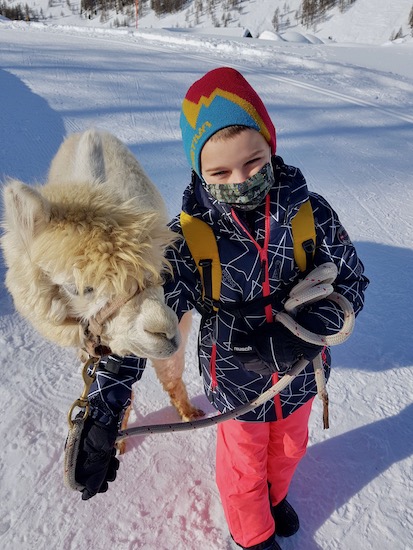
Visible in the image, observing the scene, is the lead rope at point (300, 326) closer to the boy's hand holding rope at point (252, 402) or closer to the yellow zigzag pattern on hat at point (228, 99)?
the boy's hand holding rope at point (252, 402)

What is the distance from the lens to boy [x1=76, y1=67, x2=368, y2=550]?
51.5 inches

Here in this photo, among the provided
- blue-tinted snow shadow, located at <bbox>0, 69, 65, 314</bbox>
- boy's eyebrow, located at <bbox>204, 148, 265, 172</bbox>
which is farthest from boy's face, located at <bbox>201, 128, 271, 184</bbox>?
blue-tinted snow shadow, located at <bbox>0, 69, 65, 314</bbox>

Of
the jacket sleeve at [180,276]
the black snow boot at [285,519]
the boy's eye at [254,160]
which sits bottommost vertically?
the black snow boot at [285,519]

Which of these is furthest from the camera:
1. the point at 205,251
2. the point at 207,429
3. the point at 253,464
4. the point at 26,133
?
the point at 26,133

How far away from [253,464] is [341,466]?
61 centimetres

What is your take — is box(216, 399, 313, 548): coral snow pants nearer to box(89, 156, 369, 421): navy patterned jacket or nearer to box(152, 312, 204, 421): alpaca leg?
box(89, 156, 369, 421): navy patterned jacket

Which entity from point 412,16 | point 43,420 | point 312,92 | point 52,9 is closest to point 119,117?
point 312,92

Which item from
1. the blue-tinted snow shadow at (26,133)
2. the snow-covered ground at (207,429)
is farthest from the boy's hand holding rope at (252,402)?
the blue-tinted snow shadow at (26,133)

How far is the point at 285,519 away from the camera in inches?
70.7

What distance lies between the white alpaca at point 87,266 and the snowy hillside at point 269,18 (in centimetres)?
4389

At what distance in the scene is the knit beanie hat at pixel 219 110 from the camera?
128cm

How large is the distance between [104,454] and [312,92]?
26.8 ft

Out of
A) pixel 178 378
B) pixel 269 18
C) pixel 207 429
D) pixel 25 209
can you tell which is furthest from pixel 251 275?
pixel 269 18

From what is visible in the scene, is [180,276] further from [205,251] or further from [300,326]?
[300,326]
